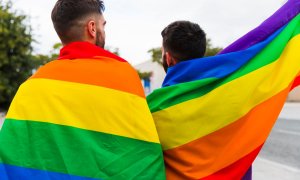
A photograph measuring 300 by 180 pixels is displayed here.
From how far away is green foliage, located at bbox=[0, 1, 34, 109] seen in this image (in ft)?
55.0

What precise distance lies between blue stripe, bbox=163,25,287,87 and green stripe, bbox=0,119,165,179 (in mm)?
518

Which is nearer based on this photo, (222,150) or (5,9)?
(222,150)

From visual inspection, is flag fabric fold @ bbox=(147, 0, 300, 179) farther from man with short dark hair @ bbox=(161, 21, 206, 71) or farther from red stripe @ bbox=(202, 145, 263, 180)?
man with short dark hair @ bbox=(161, 21, 206, 71)

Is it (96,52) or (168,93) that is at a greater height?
(96,52)

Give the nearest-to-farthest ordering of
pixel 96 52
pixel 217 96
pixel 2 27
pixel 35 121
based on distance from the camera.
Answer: pixel 35 121 → pixel 96 52 → pixel 217 96 → pixel 2 27

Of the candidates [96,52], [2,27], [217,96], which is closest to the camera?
[96,52]

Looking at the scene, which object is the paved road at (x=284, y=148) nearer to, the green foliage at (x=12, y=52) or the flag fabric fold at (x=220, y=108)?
the flag fabric fold at (x=220, y=108)

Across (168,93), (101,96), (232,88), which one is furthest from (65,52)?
(232,88)

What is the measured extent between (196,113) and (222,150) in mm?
204

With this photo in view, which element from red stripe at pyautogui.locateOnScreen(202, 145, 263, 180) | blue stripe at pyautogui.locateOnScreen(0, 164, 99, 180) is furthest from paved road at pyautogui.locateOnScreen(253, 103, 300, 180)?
blue stripe at pyautogui.locateOnScreen(0, 164, 99, 180)

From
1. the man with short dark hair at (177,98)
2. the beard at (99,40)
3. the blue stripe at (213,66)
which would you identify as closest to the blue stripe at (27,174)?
the man with short dark hair at (177,98)

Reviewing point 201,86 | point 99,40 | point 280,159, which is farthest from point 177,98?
point 280,159

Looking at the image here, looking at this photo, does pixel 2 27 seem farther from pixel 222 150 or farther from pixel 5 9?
pixel 222 150

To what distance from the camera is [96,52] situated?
1.91 metres
